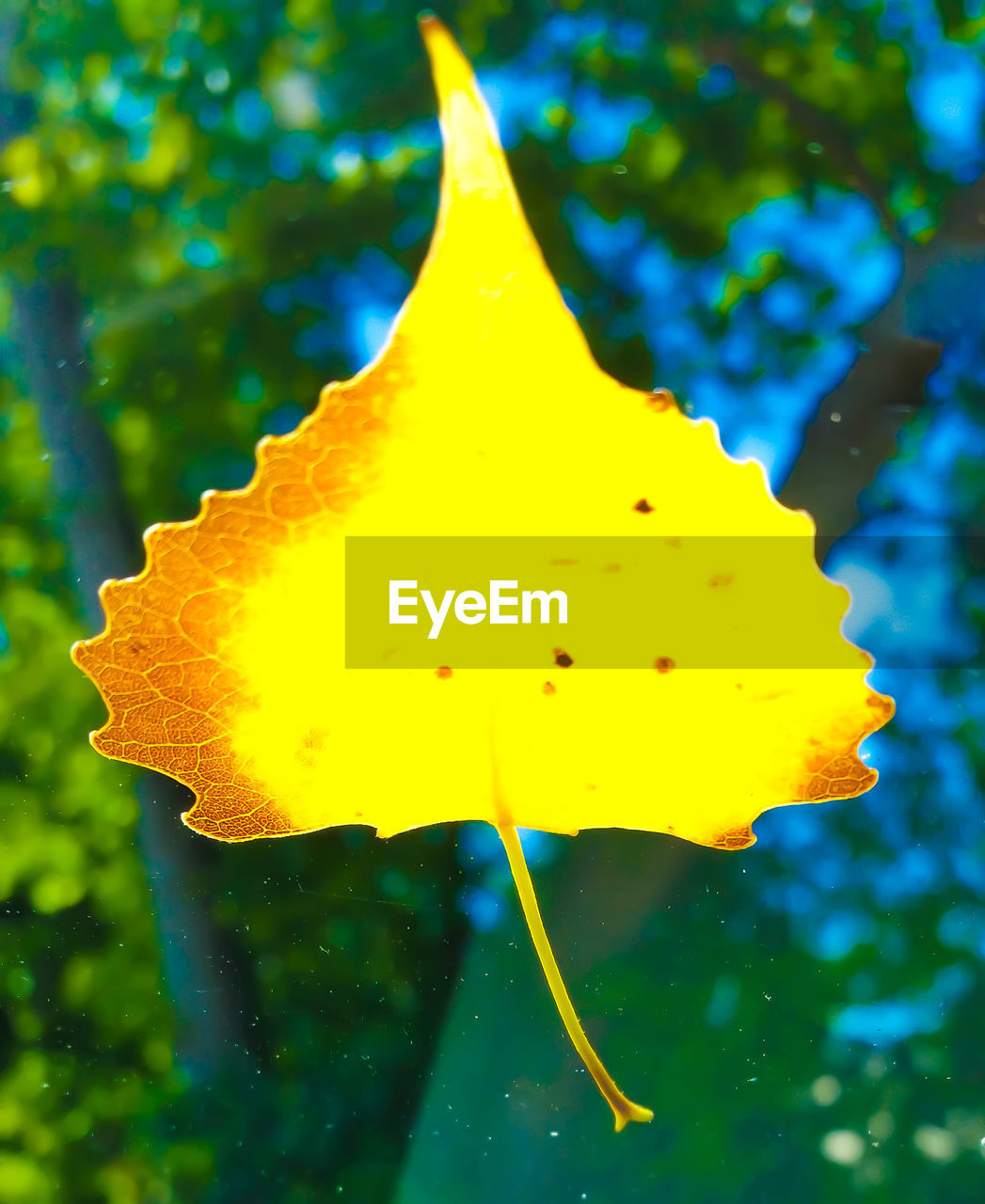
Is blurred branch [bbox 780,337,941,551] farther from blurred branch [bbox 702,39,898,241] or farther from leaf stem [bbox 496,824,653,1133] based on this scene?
leaf stem [bbox 496,824,653,1133]

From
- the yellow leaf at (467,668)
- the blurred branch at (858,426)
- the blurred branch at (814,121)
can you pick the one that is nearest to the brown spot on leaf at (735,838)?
the yellow leaf at (467,668)

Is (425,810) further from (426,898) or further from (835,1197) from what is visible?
(835,1197)

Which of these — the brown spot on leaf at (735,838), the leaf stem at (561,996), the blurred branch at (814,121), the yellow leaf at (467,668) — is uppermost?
the blurred branch at (814,121)

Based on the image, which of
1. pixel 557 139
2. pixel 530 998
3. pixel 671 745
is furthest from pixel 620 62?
pixel 530 998

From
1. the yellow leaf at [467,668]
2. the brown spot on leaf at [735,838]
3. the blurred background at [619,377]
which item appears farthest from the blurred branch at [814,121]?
the brown spot on leaf at [735,838]

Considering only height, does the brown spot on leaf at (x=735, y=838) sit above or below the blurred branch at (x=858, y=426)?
below

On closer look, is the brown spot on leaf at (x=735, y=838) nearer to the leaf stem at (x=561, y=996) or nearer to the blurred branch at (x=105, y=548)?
the leaf stem at (x=561, y=996)

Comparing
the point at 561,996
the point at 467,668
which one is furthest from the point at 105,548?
the point at 561,996
